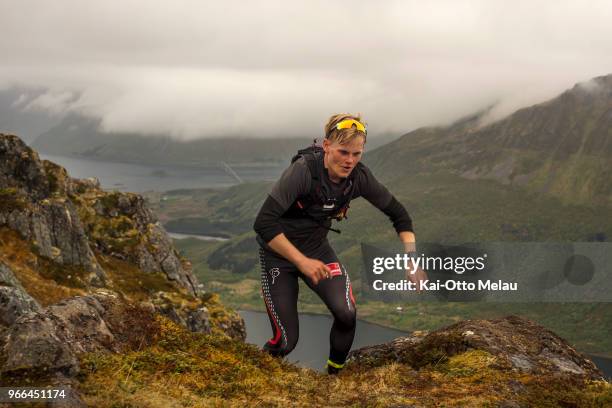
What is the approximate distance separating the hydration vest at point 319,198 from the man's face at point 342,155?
10.0 inches

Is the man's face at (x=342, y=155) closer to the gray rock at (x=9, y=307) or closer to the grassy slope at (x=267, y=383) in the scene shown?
the grassy slope at (x=267, y=383)

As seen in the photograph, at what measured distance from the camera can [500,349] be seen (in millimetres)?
11055

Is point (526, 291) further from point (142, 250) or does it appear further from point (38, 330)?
point (142, 250)

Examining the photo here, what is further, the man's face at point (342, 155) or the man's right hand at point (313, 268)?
the man's face at point (342, 155)

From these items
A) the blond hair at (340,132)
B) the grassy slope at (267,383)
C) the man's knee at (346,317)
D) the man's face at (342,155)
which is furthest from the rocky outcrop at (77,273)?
the blond hair at (340,132)

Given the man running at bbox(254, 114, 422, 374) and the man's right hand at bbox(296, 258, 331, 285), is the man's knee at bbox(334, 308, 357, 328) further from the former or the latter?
the man's right hand at bbox(296, 258, 331, 285)

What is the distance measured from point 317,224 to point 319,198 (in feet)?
2.40

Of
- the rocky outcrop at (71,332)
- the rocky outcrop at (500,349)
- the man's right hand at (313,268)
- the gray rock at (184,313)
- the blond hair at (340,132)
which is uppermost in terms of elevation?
the blond hair at (340,132)

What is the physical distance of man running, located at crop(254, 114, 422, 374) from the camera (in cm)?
956

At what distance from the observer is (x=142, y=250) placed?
1986 inches

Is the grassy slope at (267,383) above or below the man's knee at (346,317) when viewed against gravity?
below

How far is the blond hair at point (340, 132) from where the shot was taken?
9.47 m

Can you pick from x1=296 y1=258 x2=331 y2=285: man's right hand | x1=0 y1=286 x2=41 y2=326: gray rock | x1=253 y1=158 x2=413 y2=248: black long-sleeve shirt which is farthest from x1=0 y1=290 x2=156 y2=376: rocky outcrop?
x1=296 y1=258 x2=331 y2=285: man's right hand

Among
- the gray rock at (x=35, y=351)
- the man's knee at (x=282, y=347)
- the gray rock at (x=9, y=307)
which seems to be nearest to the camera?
the gray rock at (x=35, y=351)
